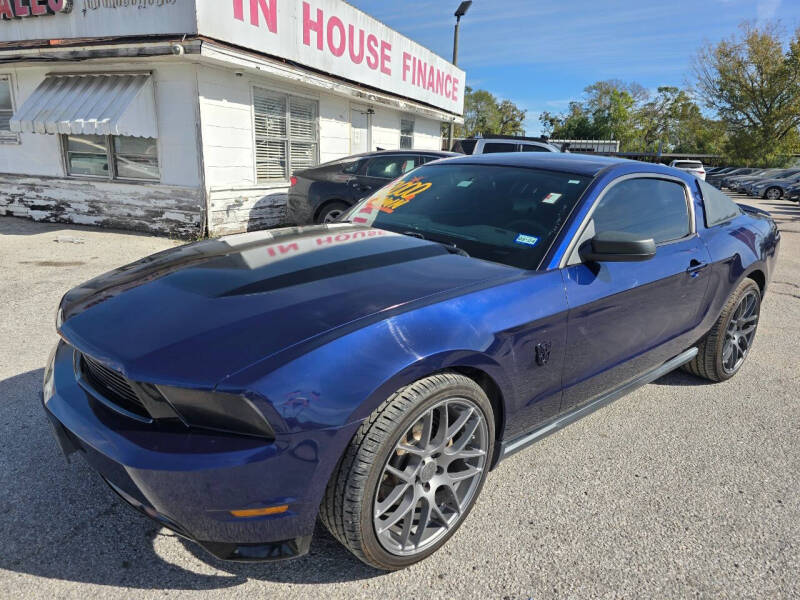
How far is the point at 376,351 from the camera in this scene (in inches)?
70.2

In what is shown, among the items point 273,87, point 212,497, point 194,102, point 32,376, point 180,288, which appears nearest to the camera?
point 212,497

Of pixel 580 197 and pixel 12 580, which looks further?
pixel 580 197

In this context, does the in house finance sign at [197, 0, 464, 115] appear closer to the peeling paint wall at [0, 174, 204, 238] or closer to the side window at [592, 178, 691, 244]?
the peeling paint wall at [0, 174, 204, 238]

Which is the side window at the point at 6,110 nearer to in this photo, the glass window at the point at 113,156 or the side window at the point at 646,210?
the glass window at the point at 113,156

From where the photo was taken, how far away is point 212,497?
162 centimetres

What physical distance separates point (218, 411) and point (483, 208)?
1.89 m

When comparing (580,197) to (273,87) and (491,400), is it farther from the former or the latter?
(273,87)

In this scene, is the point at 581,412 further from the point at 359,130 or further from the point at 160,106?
the point at 359,130

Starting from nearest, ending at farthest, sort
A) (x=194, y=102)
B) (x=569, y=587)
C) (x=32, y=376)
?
(x=569, y=587) < (x=32, y=376) < (x=194, y=102)

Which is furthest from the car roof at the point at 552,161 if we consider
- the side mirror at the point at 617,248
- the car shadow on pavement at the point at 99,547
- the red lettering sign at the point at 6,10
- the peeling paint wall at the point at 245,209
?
the red lettering sign at the point at 6,10

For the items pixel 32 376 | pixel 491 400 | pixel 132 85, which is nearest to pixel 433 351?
pixel 491 400

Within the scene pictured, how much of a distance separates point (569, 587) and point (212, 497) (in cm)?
137

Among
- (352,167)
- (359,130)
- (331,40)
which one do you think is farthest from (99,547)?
(359,130)

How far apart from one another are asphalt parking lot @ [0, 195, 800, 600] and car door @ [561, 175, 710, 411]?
1.43 ft
